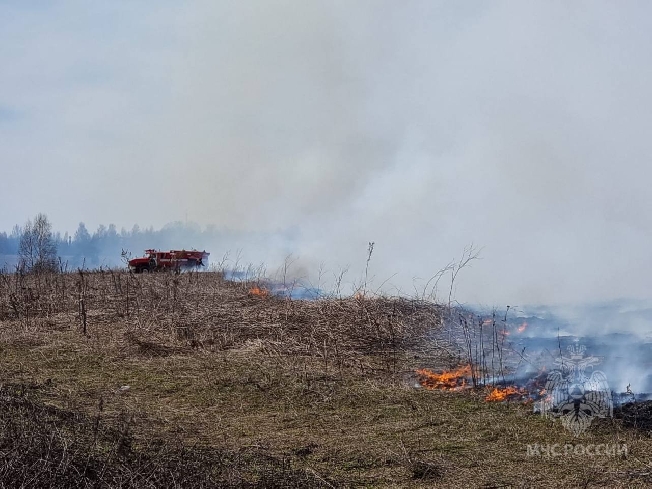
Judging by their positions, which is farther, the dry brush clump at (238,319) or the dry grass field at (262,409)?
the dry brush clump at (238,319)

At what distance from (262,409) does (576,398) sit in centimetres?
403

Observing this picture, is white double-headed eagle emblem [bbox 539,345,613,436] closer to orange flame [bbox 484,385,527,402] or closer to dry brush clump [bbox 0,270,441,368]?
orange flame [bbox 484,385,527,402]

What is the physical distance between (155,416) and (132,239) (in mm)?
117479

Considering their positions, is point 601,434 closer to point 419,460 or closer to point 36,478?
point 419,460

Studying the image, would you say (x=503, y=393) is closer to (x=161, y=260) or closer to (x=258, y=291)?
(x=258, y=291)

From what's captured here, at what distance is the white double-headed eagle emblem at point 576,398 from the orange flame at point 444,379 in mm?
1326

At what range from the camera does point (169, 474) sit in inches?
186

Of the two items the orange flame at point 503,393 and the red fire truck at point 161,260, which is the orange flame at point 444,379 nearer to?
the orange flame at point 503,393

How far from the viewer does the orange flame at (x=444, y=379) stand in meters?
8.87

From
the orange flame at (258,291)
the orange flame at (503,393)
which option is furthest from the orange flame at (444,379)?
the orange flame at (258,291)

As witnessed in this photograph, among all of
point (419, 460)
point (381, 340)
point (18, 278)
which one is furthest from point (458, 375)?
point (18, 278)

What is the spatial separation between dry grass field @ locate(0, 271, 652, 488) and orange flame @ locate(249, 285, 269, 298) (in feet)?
3.47

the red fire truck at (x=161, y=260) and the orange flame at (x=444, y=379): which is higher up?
the red fire truck at (x=161, y=260)

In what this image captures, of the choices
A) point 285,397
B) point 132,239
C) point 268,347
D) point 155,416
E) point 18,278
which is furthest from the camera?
point 132,239
